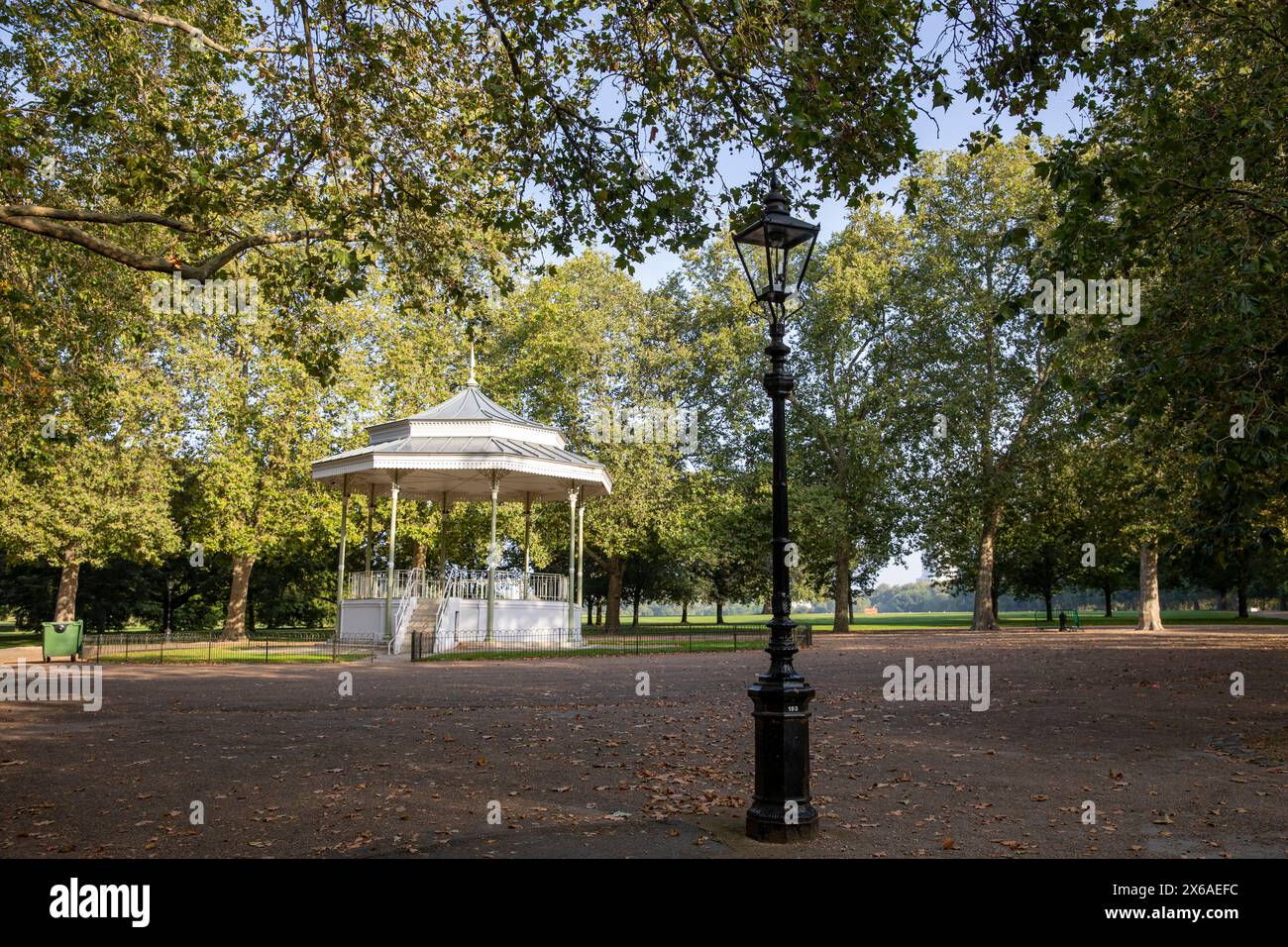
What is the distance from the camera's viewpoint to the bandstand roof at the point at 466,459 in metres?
25.6

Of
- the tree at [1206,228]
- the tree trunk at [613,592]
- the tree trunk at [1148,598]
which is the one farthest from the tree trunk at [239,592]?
the tree trunk at [1148,598]

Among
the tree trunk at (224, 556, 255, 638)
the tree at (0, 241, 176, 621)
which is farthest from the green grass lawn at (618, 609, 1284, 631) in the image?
the tree at (0, 241, 176, 621)

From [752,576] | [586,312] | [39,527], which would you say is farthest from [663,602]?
[39,527]

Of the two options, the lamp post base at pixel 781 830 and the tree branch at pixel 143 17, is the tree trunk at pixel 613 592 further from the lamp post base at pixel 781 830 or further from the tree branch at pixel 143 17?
the lamp post base at pixel 781 830

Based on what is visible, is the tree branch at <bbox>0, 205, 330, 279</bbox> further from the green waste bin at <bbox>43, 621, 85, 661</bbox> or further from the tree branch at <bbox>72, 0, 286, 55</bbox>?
the green waste bin at <bbox>43, 621, 85, 661</bbox>

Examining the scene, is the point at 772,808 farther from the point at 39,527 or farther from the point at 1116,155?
the point at 39,527

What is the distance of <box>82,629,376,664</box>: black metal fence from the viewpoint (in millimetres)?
23156

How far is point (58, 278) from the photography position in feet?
48.2

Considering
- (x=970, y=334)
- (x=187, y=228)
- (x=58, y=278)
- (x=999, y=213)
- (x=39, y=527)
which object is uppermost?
(x=999, y=213)

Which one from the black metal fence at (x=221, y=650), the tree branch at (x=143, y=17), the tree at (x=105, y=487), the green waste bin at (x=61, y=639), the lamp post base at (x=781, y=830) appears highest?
the tree branch at (x=143, y=17)

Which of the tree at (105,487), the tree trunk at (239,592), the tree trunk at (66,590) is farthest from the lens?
the tree trunk at (239,592)

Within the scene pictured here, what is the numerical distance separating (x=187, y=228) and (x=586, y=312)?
32411mm

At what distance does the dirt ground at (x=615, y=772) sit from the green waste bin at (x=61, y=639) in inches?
215

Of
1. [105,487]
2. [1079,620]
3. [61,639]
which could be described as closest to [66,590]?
[105,487]
